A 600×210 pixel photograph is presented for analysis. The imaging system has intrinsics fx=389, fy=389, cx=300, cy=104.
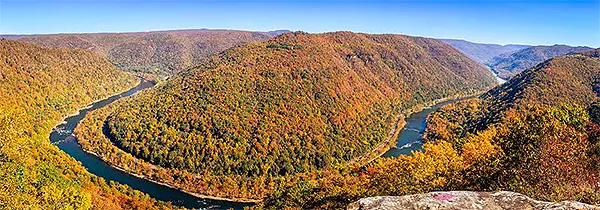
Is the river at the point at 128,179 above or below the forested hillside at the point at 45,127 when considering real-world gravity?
below

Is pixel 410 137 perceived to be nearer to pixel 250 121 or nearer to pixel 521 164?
pixel 250 121

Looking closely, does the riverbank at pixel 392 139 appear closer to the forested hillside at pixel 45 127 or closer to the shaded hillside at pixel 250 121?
the shaded hillside at pixel 250 121

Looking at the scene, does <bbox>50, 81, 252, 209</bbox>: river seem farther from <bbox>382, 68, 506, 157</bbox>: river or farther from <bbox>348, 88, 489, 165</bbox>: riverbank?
<bbox>382, 68, 506, 157</bbox>: river

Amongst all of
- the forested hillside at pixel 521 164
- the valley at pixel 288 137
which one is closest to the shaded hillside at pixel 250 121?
the valley at pixel 288 137

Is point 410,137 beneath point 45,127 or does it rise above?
beneath

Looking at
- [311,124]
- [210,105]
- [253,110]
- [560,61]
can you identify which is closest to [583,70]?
[560,61]

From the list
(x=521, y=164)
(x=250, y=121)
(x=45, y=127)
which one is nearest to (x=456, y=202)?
(x=521, y=164)

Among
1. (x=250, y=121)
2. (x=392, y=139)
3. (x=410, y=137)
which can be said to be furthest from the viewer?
(x=410, y=137)
